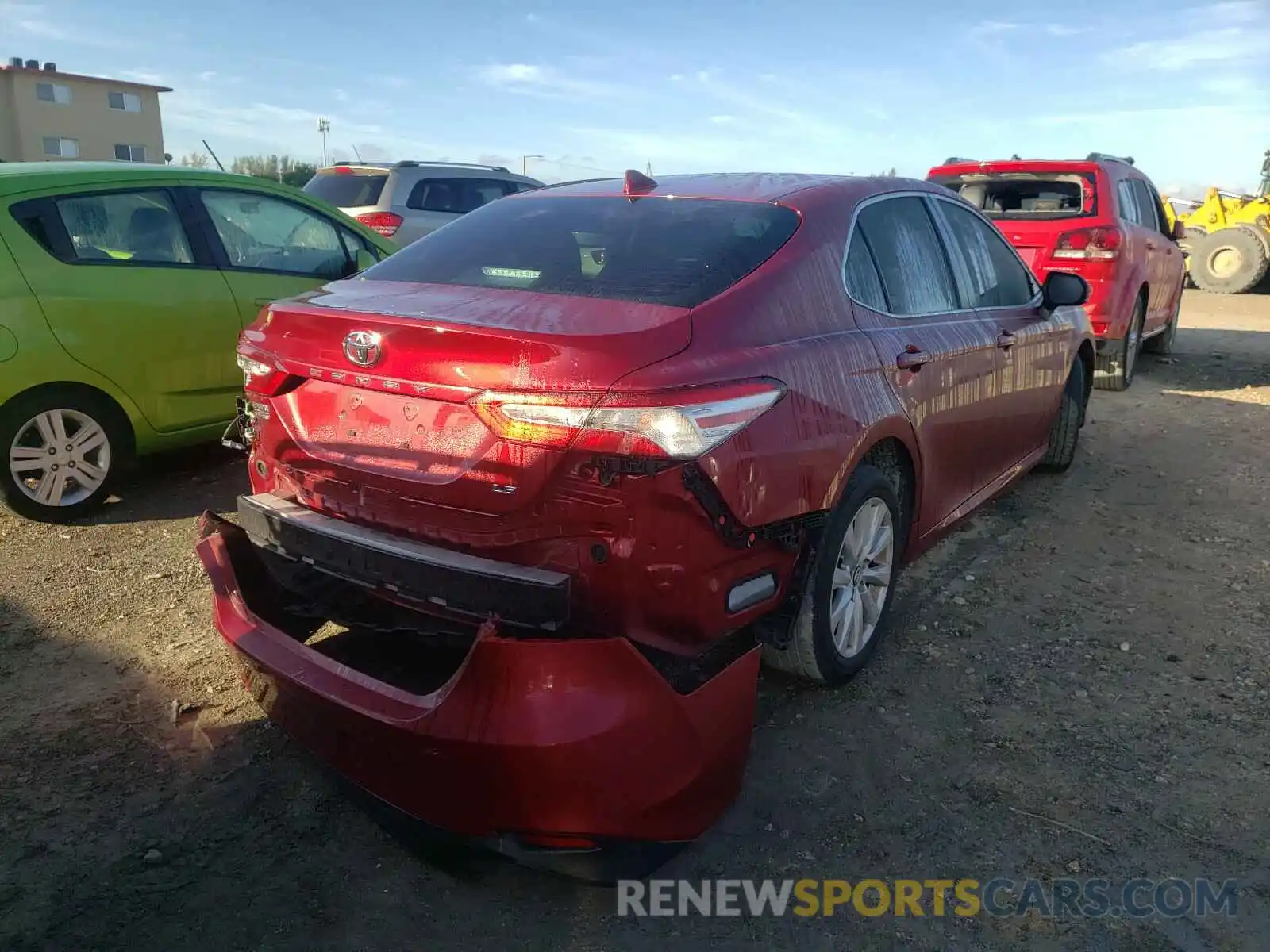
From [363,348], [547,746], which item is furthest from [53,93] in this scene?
[547,746]

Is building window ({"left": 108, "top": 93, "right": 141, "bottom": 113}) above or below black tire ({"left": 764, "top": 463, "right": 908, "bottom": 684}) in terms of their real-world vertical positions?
above

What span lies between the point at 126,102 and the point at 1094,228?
5664 centimetres

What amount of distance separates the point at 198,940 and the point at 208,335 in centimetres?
358

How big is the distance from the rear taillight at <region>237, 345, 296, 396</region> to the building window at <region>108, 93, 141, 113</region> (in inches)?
2293

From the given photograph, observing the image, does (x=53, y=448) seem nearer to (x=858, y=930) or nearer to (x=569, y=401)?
(x=569, y=401)

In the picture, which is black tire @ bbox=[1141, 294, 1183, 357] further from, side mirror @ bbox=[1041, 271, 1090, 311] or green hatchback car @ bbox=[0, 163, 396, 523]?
green hatchback car @ bbox=[0, 163, 396, 523]

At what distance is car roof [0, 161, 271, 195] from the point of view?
453 cm

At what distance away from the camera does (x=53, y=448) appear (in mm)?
4586

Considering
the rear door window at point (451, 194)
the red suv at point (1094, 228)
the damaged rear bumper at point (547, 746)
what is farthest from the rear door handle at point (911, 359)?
the rear door window at point (451, 194)

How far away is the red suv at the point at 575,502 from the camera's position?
7.01 feet

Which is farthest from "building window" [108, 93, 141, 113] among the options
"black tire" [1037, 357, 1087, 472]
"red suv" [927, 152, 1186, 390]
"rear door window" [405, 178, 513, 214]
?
"black tire" [1037, 357, 1087, 472]

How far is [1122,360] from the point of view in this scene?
28.0 ft

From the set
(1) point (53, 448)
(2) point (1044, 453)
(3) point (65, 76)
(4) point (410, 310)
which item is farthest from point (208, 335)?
(3) point (65, 76)

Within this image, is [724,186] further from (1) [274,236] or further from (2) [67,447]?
(2) [67,447]
